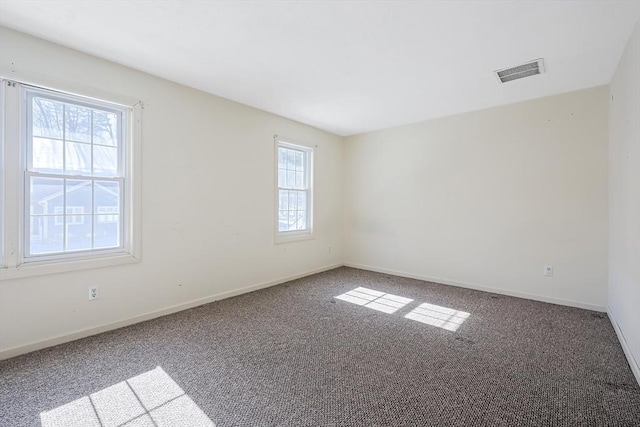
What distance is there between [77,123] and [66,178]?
20.3 inches

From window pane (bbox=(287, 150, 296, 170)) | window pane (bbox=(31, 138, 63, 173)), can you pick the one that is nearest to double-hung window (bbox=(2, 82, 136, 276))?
window pane (bbox=(31, 138, 63, 173))

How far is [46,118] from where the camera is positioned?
2.49 meters

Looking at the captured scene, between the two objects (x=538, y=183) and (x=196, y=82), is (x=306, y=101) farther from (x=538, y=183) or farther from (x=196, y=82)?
(x=538, y=183)

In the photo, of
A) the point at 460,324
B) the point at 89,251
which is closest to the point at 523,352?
the point at 460,324

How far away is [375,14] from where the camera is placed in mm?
2080

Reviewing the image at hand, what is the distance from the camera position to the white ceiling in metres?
2.04

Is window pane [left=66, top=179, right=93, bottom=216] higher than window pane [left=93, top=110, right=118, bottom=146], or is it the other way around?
A: window pane [left=93, top=110, right=118, bottom=146]

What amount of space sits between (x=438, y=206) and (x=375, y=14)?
310cm

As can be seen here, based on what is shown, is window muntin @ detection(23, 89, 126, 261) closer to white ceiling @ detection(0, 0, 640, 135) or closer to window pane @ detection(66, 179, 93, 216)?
window pane @ detection(66, 179, 93, 216)

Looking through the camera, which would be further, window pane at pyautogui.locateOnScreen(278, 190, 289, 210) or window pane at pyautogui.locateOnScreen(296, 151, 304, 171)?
window pane at pyautogui.locateOnScreen(296, 151, 304, 171)

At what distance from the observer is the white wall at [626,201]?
2.14m

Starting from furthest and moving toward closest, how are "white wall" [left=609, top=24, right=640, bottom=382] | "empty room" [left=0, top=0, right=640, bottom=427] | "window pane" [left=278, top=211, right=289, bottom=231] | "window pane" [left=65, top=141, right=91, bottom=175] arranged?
"window pane" [left=278, top=211, right=289, bottom=231] < "window pane" [left=65, top=141, right=91, bottom=175] < "white wall" [left=609, top=24, right=640, bottom=382] < "empty room" [left=0, top=0, right=640, bottom=427]

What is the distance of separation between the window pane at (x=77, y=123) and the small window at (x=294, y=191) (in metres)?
2.27

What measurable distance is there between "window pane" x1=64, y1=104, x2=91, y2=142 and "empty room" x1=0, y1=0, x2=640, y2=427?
0.02 metres
